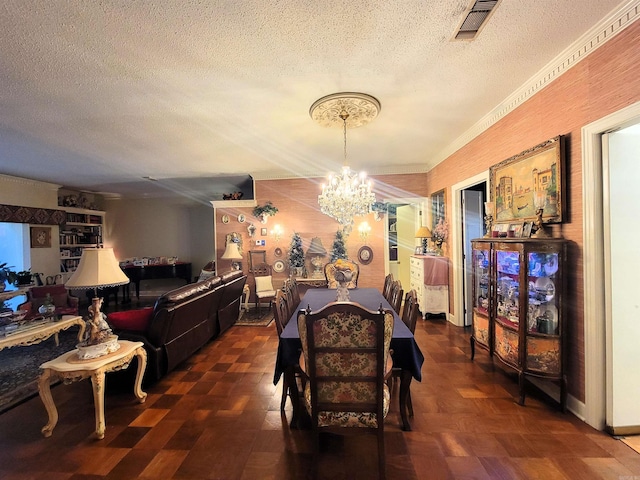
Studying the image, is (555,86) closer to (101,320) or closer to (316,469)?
(316,469)

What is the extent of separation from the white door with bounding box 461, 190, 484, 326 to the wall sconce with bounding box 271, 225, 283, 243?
3444 mm

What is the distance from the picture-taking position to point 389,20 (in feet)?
5.63

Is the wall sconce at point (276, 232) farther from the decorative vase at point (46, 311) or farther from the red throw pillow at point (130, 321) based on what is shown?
the decorative vase at point (46, 311)

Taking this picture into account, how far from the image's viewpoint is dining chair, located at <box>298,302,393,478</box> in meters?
1.55

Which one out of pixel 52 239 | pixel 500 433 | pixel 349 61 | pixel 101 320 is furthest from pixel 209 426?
pixel 52 239

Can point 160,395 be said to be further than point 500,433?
Yes

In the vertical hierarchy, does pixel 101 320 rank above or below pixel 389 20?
below

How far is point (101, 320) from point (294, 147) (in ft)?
10.3

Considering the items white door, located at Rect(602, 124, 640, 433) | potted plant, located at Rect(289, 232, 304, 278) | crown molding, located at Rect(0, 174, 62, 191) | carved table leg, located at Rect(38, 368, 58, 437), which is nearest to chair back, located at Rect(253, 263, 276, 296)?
potted plant, located at Rect(289, 232, 304, 278)

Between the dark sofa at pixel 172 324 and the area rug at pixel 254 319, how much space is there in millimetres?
1001

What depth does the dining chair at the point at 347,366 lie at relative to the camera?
1546 mm

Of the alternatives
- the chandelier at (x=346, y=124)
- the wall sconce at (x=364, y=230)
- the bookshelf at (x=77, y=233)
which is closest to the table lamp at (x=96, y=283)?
the chandelier at (x=346, y=124)

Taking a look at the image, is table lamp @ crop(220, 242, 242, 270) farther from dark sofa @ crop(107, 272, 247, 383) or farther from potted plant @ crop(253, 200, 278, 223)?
dark sofa @ crop(107, 272, 247, 383)

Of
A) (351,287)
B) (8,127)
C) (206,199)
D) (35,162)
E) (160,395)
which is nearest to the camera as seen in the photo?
(160,395)
